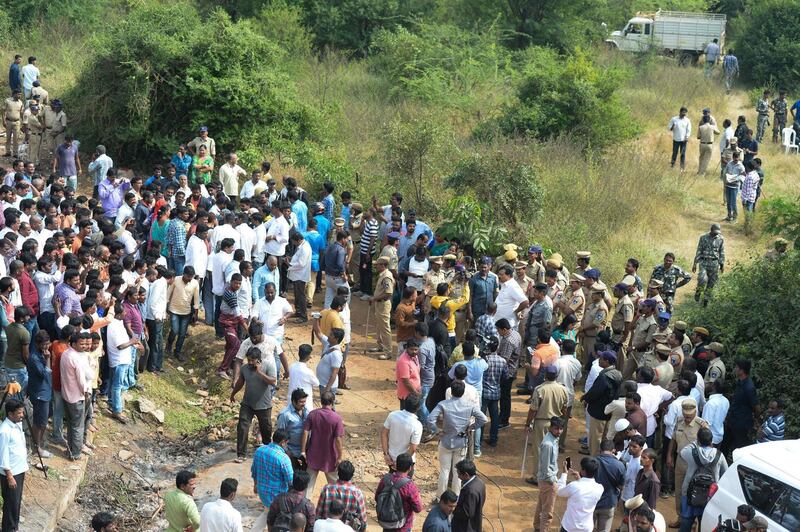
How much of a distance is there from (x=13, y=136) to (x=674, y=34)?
20.4m

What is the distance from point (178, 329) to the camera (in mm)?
13875

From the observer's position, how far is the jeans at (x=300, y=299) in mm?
15312

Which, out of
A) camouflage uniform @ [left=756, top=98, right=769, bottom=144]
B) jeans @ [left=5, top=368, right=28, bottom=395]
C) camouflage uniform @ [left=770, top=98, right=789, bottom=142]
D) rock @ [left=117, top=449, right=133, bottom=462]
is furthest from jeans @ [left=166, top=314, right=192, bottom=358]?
camouflage uniform @ [left=770, top=98, right=789, bottom=142]

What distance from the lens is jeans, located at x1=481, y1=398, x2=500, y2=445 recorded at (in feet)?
40.0

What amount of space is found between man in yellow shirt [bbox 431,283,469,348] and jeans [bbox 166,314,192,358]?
11.1 feet

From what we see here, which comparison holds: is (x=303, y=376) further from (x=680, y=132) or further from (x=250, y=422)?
(x=680, y=132)

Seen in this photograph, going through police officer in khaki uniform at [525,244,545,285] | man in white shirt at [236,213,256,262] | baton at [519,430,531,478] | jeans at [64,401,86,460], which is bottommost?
baton at [519,430,531,478]

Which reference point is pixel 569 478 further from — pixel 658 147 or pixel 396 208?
pixel 658 147

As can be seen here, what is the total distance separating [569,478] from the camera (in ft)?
33.6

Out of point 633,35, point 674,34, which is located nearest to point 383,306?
point 633,35

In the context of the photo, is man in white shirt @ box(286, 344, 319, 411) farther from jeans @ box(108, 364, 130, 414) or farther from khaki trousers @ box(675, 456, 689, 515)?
khaki trousers @ box(675, 456, 689, 515)

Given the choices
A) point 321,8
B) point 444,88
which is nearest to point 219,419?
point 444,88

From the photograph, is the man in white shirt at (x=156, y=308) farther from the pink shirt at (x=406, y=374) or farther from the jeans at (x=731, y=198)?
the jeans at (x=731, y=198)

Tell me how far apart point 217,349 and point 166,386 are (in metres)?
1.26
